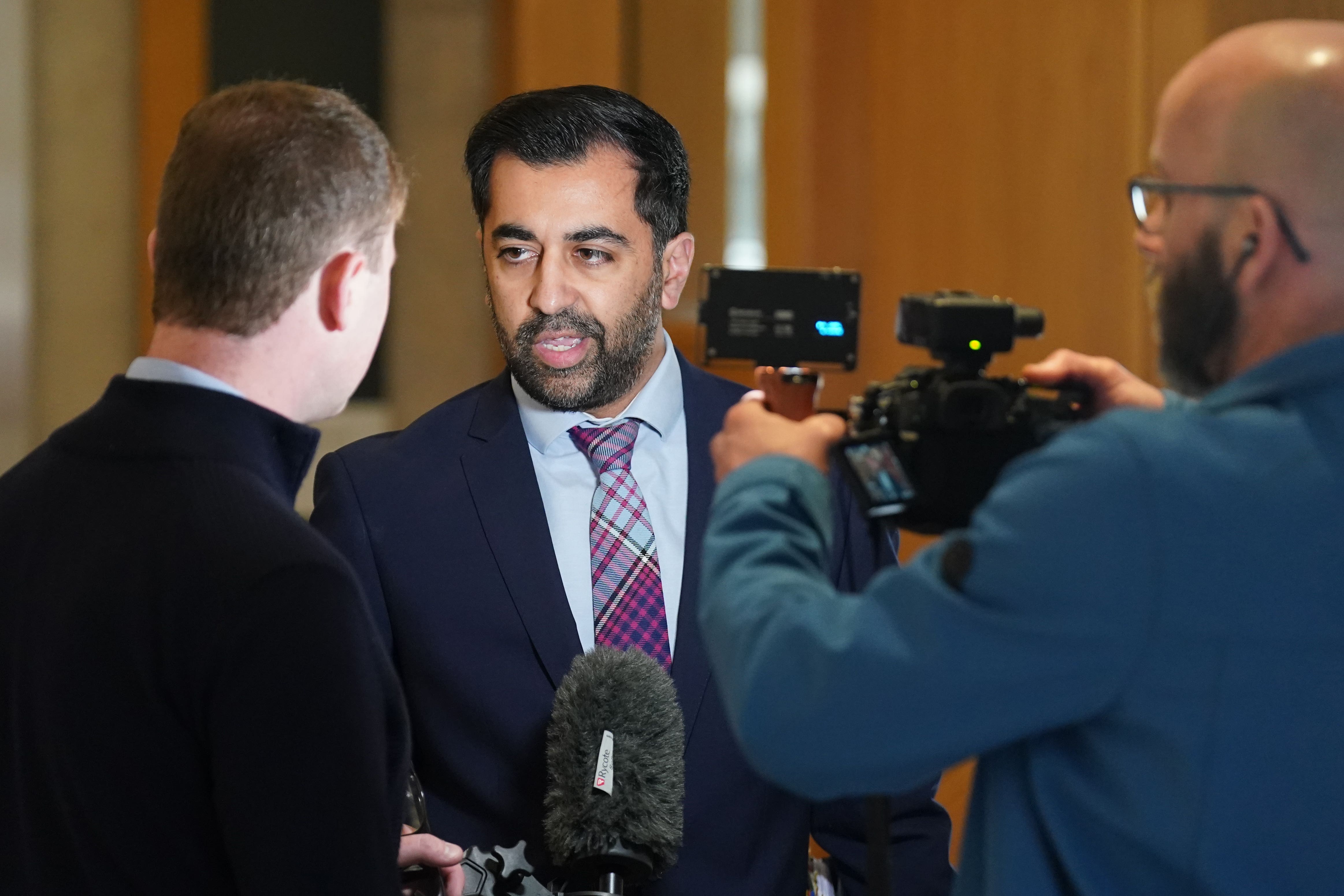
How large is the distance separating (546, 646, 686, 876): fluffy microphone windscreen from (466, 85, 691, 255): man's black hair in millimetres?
705

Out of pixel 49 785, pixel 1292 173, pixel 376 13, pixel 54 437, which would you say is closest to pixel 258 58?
pixel 376 13

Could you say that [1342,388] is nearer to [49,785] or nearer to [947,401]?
[947,401]

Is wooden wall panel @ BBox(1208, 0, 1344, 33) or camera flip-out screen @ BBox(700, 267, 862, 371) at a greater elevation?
wooden wall panel @ BBox(1208, 0, 1344, 33)

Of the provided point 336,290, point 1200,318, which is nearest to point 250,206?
point 336,290

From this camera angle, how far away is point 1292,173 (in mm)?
887

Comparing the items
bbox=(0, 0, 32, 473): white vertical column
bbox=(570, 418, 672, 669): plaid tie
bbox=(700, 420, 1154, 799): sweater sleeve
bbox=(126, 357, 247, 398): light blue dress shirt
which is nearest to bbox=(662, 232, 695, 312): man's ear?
bbox=(570, 418, 672, 669): plaid tie

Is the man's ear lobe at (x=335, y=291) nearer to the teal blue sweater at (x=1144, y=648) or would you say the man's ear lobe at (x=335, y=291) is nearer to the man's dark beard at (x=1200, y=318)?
the teal blue sweater at (x=1144, y=648)

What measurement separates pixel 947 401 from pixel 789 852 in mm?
721

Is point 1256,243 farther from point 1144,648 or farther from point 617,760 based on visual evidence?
point 617,760

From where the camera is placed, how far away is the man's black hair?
1.72m

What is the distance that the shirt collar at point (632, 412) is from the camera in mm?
1680

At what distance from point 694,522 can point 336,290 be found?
26.1 inches

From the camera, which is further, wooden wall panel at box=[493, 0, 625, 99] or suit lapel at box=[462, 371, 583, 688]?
wooden wall panel at box=[493, 0, 625, 99]

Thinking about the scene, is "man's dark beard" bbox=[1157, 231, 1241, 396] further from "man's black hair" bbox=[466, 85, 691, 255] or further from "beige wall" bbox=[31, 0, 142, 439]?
"beige wall" bbox=[31, 0, 142, 439]
